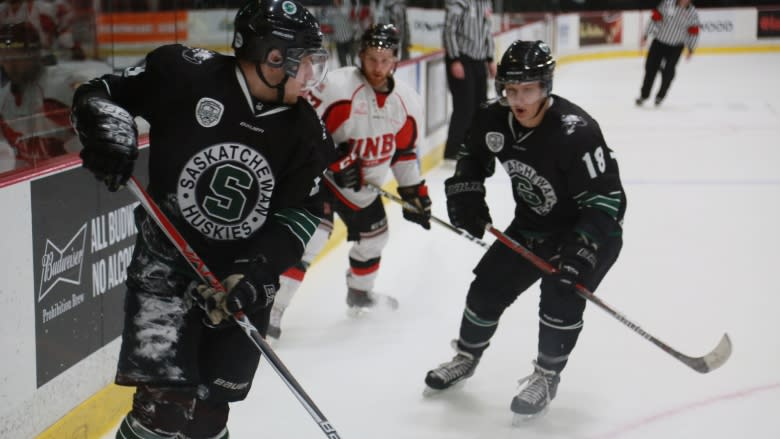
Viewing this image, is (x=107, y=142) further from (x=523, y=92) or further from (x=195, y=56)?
(x=523, y=92)

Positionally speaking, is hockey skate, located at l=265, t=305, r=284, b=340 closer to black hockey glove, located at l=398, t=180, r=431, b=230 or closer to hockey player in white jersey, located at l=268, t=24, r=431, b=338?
hockey player in white jersey, located at l=268, t=24, r=431, b=338

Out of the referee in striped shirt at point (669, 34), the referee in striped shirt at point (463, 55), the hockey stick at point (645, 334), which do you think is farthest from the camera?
the referee in striped shirt at point (669, 34)

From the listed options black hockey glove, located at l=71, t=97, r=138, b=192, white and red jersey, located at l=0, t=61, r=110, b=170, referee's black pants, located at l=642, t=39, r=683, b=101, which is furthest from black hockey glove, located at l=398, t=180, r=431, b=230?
referee's black pants, located at l=642, t=39, r=683, b=101

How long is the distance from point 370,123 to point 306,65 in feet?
5.62

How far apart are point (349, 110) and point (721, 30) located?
506 inches

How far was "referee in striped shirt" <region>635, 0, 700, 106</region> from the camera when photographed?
9664mm

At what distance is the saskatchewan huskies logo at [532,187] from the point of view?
2840mm

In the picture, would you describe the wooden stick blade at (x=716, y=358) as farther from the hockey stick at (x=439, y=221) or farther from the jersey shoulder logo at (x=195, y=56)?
the jersey shoulder logo at (x=195, y=56)

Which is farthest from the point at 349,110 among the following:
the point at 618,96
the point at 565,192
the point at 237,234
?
the point at 618,96

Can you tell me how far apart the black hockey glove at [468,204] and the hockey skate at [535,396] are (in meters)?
0.48

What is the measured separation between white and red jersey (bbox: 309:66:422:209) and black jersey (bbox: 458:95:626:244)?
0.75 m

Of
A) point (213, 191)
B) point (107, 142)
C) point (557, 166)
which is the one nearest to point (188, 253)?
point (213, 191)

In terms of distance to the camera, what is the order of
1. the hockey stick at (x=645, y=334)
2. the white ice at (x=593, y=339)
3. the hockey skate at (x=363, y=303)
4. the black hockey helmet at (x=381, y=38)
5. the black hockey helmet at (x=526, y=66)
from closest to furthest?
the black hockey helmet at (x=526, y=66) → the hockey stick at (x=645, y=334) → the white ice at (x=593, y=339) → the black hockey helmet at (x=381, y=38) → the hockey skate at (x=363, y=303)

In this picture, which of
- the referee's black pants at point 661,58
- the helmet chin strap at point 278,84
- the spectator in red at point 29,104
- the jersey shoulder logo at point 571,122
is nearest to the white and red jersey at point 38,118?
the spectator in red at point 29,104
